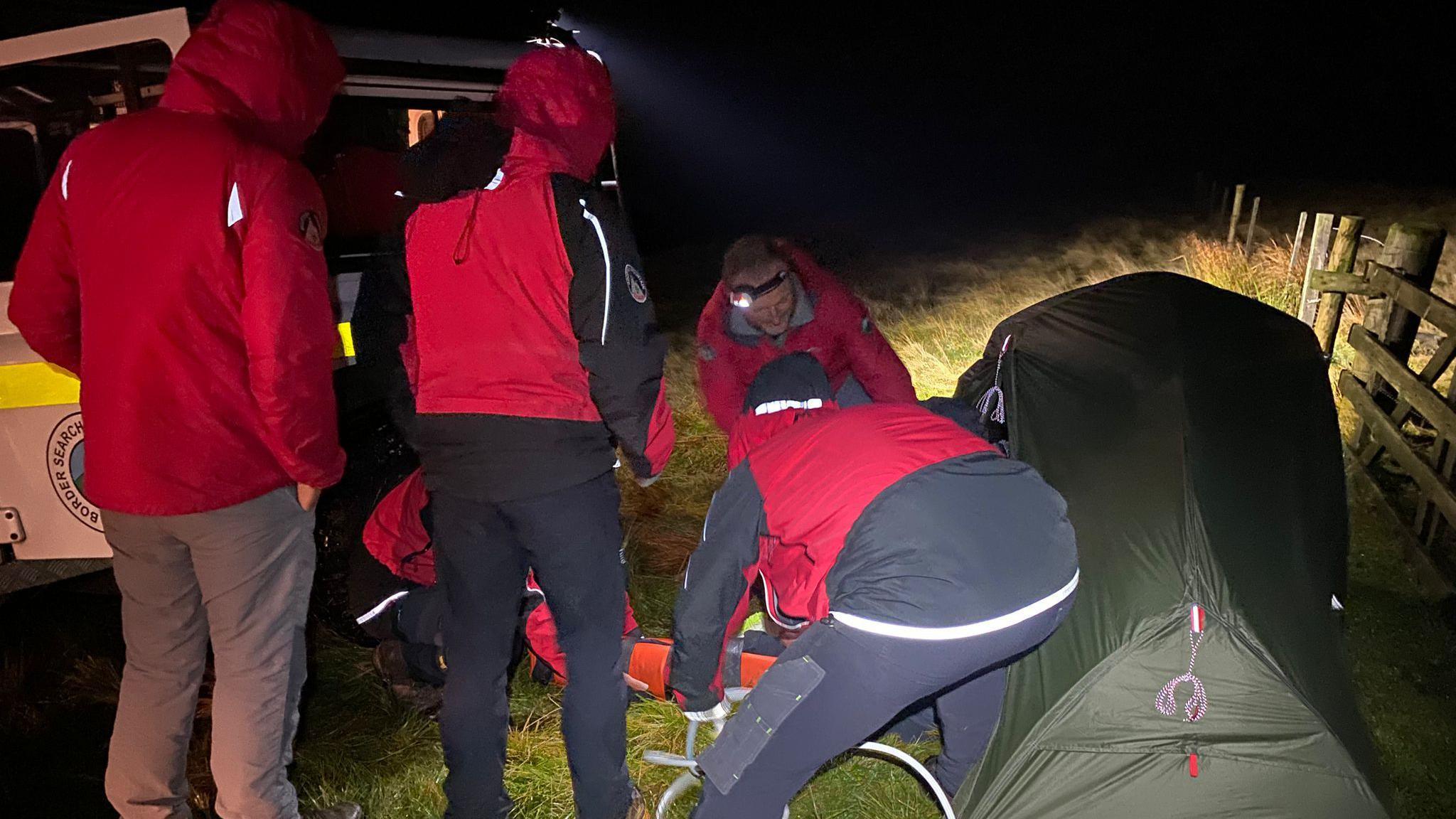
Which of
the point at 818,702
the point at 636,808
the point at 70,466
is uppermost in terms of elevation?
the point at 818,702

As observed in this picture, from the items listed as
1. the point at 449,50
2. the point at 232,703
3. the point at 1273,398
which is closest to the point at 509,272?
the point at 232,703

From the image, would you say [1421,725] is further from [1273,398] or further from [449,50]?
[449,50]

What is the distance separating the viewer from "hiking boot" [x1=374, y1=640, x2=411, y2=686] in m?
3.05

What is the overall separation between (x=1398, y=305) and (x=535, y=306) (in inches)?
174

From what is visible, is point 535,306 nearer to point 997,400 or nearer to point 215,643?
point 215,643

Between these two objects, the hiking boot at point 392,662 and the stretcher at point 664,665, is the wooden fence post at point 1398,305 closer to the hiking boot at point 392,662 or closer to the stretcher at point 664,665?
the stretcher at point 664,665

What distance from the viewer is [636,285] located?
209cm

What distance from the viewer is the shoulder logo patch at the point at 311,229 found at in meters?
1.92

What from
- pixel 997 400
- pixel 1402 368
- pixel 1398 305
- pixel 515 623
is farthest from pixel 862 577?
pixel 1398 305

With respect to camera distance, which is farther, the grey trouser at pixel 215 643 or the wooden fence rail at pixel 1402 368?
the wooden fence rail at pixel 1402 368

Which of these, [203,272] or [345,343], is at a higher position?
[203,272]

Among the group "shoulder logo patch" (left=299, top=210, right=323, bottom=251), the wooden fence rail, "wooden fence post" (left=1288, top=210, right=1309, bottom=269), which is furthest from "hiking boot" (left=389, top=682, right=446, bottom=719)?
"wooden fence post" (left=1288, top=210, right=1309, bottom=269)

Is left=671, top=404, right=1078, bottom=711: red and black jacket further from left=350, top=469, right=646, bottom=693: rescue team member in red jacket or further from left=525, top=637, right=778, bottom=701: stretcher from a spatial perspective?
left=350, top=469, right=646, bottom=693: rescue team member in red jacket

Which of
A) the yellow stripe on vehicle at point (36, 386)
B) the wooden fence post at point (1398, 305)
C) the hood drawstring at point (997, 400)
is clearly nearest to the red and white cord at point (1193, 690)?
the hood drawstring at point (997, 400)
